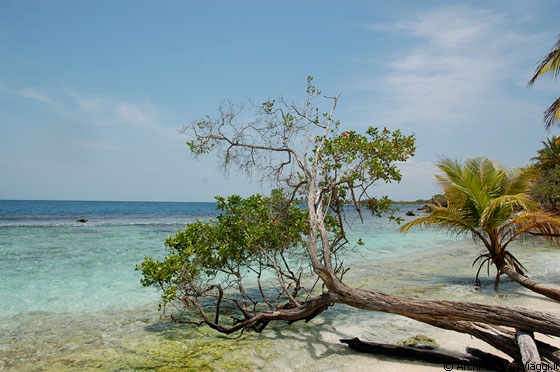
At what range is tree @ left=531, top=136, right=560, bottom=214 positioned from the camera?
23.2 m

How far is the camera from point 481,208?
33.0 feet

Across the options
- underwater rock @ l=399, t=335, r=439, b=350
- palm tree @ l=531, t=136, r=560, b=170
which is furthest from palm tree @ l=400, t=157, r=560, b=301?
palm tree @ l=531, t=136, r=560, b=170

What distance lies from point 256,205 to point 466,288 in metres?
6.44

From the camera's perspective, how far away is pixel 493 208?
29.8 ft

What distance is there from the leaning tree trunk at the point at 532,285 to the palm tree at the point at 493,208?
2 centimetres

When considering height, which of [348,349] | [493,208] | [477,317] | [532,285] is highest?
[493,208]

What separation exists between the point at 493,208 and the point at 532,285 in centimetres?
184

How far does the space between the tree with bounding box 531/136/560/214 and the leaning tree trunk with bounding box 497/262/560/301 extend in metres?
13.8

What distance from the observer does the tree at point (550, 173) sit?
23.2 meters

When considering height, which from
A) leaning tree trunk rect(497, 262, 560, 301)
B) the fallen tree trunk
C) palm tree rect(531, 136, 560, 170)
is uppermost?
palm tree rect(531, 136, 560, 170)

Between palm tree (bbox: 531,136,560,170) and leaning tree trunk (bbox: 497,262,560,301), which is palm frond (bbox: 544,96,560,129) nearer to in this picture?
leaning tree trunk (bbox: 497,262,560,301)

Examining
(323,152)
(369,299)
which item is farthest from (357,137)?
(369,299)

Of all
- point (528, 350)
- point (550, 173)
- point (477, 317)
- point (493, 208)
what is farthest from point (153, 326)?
point (550, 173)

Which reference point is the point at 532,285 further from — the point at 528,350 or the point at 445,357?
the point at 528,350
